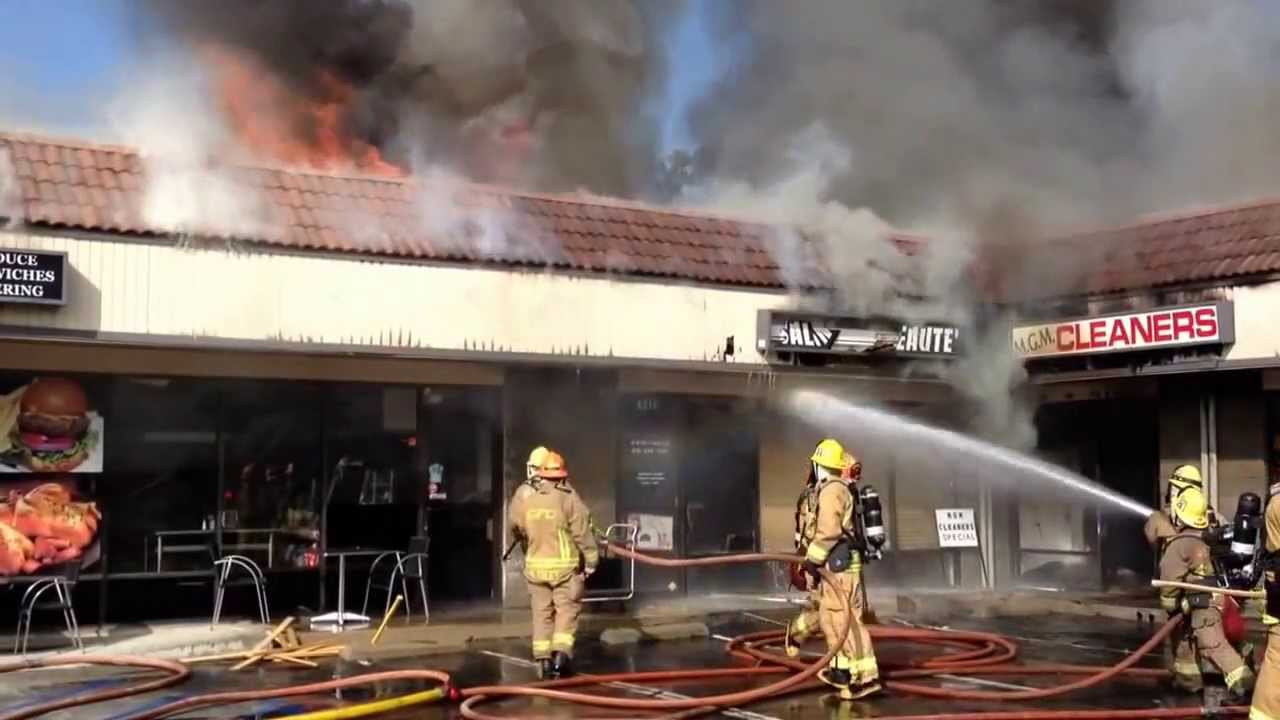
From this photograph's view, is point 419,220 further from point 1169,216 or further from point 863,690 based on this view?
point 1169,216

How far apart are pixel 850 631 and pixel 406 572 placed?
5015 millimetres

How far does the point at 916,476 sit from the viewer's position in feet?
50.9

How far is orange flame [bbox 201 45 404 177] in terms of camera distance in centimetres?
1053

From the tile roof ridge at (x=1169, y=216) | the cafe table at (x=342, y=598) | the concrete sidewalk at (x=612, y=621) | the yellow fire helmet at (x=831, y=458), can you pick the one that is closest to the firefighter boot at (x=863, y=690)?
the yellow fire helmet at (x=831, y=458)

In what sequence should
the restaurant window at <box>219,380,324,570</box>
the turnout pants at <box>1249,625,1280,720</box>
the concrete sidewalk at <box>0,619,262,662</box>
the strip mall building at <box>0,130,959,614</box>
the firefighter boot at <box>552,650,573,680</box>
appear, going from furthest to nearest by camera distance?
the restaurant window at <box>219,380,324,570</box>
the strip mall building at <box>0,130,959,614</box>
the concrete sidewalk at <box>0,619,262,662</box>
the firefighter boot at <box>552,650,573,680</box>
the turnout pants at <box>1249,625,1280,720</box>

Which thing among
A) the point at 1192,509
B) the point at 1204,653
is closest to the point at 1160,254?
the point at 1192,509

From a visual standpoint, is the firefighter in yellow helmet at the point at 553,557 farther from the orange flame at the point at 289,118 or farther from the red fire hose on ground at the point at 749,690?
the orange flame at the point at 289,118

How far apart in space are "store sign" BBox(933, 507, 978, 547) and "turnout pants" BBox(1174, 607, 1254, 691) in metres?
6.35

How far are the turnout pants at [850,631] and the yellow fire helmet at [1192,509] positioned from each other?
2226mm

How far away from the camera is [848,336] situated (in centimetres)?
1324

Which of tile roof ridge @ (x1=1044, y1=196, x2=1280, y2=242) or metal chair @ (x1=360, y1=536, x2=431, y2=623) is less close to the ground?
tile roof ridge @ (x1=1044, y1=196, x2=1280, y2=242)

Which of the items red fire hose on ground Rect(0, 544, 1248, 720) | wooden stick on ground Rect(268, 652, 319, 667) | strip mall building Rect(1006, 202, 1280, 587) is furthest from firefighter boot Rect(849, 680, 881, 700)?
strip mall building Rect(1006, 202, 1280, 587)

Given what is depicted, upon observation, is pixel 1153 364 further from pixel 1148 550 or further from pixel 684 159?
pixel 684 159

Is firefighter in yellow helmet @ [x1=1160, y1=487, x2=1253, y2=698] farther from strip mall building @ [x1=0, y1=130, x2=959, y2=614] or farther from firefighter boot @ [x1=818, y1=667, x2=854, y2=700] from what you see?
strip mall building @ [x1=0, y1=130, x2=959, y2=614]
